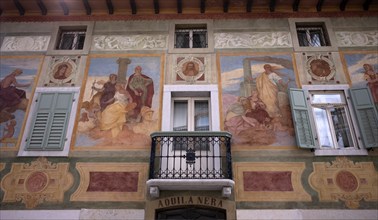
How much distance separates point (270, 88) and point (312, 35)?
2.48m

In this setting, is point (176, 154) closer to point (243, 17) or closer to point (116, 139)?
point (116, 139)

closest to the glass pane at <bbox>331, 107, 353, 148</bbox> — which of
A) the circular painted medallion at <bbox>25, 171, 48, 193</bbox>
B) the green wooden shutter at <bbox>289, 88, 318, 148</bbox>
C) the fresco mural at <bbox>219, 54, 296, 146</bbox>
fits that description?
the green wooden shutter at <bbox>289, 88, 318, 148</bbox>

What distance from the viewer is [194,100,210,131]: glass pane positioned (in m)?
8.84

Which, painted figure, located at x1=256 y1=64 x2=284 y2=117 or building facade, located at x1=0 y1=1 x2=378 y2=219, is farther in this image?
painted figure, located at x1=256 y1=64 x2=284 y2=117

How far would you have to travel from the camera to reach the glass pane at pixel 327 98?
8.94 metres

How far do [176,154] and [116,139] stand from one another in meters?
1.47

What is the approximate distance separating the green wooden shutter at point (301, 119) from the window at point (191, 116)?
207cm

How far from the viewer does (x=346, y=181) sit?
786 cm

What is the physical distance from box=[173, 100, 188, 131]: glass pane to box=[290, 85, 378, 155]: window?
8.52ft

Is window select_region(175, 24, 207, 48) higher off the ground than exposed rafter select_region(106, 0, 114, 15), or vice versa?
exposed rafter select_region(106, 0, 114, 15)

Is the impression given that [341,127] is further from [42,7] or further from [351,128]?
[42,7]

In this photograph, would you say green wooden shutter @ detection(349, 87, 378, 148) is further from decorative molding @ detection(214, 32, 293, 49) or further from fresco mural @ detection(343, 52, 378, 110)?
decorative molding @ detection(214, 32, 293, 49)

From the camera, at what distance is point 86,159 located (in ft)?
27.1

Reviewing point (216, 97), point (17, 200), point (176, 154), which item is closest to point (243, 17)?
point (216, 97)
